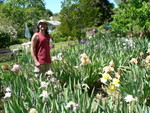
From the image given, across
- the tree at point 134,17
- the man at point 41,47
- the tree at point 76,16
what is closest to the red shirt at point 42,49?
the man at point 41,47

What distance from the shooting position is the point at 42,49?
3342 mm

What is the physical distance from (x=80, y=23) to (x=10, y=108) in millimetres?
9566

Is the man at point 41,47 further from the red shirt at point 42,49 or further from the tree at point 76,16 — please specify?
the tree at point 76,16

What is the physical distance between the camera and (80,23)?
36.6 ft

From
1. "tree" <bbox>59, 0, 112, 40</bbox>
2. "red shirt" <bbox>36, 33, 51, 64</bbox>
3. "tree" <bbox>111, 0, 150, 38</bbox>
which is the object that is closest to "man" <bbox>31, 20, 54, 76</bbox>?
"red shirt" <bbox>36, 33, 51, 64</bbox>

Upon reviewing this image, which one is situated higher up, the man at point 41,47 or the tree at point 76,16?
the tree at point 76,16

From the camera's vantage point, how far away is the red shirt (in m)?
3.29

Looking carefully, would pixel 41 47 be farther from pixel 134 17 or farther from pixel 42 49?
pixel 134 17

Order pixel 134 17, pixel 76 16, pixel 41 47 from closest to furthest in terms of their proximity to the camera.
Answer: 1. pixel 41 47
2. pixel 134 17
3. pixel 76 16

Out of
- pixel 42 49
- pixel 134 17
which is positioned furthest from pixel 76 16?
pixel 42 49

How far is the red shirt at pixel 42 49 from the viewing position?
3.29 meters

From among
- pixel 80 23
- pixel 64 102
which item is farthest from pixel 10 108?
pixel 80 23

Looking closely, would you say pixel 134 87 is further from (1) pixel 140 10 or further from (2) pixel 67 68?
(1) pixel 140 10

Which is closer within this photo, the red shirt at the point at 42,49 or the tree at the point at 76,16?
the red shirt at the point at 42,49
